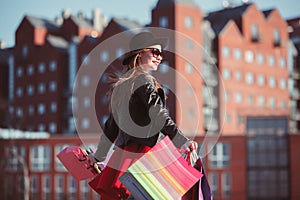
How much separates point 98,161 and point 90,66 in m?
43.1

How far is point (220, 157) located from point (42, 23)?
20905 mm

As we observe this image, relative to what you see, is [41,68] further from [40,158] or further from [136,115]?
[136,115]

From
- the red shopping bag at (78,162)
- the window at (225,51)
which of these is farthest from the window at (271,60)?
the red shopping bag at (78,162)

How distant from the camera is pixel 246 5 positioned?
165 feet

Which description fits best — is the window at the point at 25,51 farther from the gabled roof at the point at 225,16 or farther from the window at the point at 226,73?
the window at the point at 226,73

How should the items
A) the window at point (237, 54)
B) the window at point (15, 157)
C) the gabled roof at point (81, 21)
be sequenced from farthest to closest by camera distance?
1. the gabled roof at point (81, 21)
2. the window at point (237, 54)
3. the window at point (15, 157)

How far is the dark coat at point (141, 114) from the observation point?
11.2 feet

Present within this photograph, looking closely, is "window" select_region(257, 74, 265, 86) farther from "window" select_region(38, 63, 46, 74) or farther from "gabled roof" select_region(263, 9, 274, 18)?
"window" select_region(38, 63, 46, 74)

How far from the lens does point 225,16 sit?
5009 centimetres

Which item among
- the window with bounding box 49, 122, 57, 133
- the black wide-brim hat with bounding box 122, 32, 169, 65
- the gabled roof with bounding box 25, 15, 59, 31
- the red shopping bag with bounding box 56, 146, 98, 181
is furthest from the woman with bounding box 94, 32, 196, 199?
the gabled roof with bounding box 25, 15, 59, 31

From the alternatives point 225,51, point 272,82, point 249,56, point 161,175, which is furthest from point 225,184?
point 161,175

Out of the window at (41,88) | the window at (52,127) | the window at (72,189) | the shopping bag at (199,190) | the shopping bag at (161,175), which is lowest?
the window at (72,189)

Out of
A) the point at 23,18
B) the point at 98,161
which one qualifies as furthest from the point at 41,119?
the point at 98,161

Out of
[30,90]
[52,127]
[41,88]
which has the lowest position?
[52,127]
